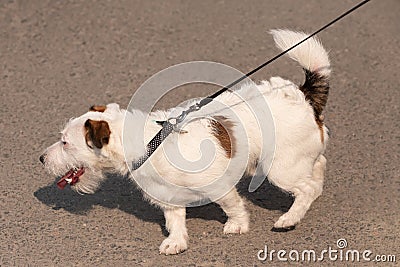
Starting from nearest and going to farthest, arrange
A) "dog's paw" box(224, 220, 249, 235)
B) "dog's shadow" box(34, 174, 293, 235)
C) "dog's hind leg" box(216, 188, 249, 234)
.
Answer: "dog's hind leg" box(216, 188, 249, 234) < "dog's paw" box(224, 220, 249, 235) < "dog's shadow" box(34, 174, 293, 235)

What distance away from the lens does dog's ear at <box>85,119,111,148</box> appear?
4703mm

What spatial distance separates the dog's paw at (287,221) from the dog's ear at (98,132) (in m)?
1.21

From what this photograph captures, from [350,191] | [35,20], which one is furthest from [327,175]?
[35,20]

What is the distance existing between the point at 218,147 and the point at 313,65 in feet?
2.70

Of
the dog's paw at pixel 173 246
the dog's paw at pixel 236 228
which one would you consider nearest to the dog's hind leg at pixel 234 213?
the dog's paw at pixel 236 228

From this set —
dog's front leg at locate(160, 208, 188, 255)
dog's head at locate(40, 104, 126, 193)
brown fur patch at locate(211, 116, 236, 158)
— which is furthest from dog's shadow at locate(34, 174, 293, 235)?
brown fur patch at locate(211, 116, 236, 158)

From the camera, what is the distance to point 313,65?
5.02 meters

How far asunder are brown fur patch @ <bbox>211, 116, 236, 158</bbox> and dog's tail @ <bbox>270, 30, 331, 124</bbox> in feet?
1.84

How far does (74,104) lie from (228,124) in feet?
7.66

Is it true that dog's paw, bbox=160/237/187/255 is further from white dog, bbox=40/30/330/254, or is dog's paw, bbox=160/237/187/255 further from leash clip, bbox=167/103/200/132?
leash clip, bbox=167/103/200/132

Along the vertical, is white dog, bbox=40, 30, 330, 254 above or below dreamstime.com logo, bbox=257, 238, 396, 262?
above

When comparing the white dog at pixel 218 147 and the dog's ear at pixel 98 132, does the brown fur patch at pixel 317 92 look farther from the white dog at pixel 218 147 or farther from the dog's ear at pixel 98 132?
the dog's ear at pixel 98 132

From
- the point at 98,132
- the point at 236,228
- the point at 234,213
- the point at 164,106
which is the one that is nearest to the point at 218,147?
the point at 234,213

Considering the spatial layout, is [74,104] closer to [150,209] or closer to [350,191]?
[150,209]
